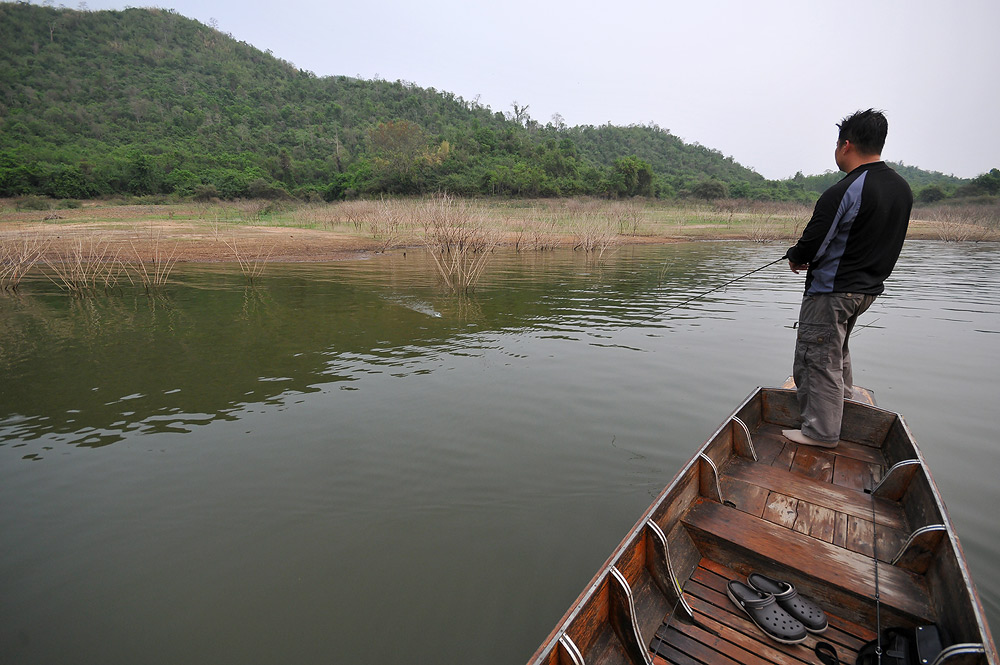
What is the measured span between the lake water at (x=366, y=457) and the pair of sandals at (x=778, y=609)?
3.47ft

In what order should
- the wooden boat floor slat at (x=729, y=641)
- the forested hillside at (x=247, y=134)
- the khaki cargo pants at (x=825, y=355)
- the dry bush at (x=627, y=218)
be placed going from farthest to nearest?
1. the forested hillside at (x=247, y=134)
2. the dry bush at (x=627, y=218)
3. the khaki cargo pants at (x=825, y=355)
4. the wooden boat floor slat at (x=729, y=641)

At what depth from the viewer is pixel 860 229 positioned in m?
3.44

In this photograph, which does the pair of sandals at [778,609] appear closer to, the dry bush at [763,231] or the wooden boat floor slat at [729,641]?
the wooden boat floor slat at [729,641]

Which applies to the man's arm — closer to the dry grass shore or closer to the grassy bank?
the grassy bank

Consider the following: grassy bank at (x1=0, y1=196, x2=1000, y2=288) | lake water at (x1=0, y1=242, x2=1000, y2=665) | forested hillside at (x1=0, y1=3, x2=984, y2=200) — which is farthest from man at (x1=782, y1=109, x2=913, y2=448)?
forested hillside at (x1=0, y1=3, x2=984, y2=200)

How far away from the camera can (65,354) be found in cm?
780

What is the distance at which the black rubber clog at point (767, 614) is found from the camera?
2268 millimetres

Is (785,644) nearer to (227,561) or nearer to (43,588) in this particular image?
(227,561)

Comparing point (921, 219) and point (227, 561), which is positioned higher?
point (921, 219)

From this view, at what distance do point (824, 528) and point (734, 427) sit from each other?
99 centimetres

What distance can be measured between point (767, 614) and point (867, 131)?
343 centimetres

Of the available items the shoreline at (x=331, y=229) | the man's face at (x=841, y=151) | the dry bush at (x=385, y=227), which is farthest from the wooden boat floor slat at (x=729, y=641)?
the dry bush at (x=385, y=227)

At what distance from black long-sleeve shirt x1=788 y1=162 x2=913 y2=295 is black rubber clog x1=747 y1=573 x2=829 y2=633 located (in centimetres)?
226

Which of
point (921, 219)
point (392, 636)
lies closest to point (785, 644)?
point (392, 636)
